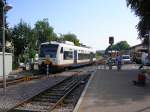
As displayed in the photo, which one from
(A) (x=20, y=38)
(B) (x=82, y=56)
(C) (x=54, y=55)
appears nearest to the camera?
(C) (x=54, y=55)

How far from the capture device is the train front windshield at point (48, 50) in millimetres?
37897

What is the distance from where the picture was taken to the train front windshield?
37897 mm

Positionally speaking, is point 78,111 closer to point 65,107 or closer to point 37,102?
point 65,107

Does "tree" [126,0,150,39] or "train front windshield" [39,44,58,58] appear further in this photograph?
"train front windshield" [39,44,58,58]

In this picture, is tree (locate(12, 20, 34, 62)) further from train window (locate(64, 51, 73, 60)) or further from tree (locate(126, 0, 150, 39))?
tree (locate(126, 0, 150, 39))

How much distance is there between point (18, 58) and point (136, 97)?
51376mm

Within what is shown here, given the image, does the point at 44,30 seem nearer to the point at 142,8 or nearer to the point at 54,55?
the point at 54,55

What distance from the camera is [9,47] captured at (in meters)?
62.1

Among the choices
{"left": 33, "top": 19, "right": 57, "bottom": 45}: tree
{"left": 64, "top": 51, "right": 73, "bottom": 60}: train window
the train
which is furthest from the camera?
{"left": 33, "top": 19, "right": 57, "bottom": 45}: tree

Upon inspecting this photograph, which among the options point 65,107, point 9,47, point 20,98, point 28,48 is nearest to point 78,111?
point 65,107

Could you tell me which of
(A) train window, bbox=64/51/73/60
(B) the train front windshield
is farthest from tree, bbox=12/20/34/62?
(B) the train front windshield

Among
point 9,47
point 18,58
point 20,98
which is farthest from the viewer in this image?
point 18,58

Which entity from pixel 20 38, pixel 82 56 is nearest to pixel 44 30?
A: pixel 20 38

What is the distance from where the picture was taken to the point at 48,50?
38.4 meters
